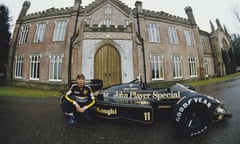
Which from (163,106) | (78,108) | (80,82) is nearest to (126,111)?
(163,106)

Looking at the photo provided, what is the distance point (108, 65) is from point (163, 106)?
7573 mm

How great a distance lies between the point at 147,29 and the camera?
1417cm

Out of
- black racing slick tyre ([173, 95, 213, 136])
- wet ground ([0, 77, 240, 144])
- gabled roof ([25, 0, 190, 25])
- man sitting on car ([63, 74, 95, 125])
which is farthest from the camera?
gabled roof ([25, 0, 190, 25])

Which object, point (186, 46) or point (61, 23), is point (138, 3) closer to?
point (186, 46)

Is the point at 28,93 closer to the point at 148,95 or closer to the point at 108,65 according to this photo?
the point at 108,65

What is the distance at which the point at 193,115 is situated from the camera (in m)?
2.77

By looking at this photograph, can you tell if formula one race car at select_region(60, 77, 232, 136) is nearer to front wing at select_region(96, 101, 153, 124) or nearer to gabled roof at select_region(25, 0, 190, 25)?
front wing at select_region(96, 101, 153, 124)

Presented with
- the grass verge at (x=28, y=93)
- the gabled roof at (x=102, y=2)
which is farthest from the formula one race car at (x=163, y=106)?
the gabled roof at (x=102, y=2)

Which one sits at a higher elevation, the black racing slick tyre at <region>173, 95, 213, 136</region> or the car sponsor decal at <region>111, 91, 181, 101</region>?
the car sponsor decal at <region>111, 91, 181, 101</region>

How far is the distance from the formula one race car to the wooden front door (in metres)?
6.26

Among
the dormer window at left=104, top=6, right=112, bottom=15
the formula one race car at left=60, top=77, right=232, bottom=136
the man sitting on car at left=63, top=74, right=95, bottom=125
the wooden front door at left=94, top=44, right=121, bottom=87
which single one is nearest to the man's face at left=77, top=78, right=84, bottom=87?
the man sitting on car at left=63, top=74, right=95, bottom=125

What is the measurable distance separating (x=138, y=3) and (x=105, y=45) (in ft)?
24.9

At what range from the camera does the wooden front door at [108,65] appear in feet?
33.1

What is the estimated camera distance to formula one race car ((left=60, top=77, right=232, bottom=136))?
268cm
